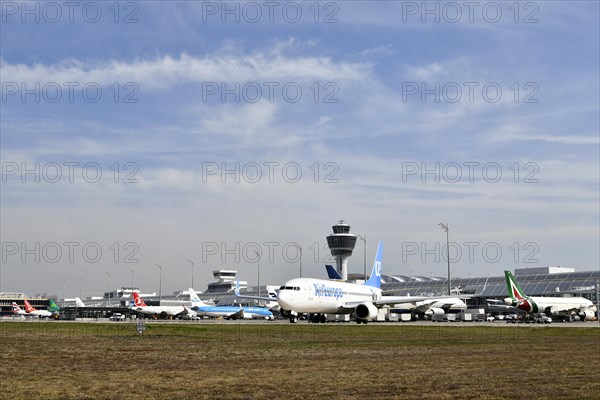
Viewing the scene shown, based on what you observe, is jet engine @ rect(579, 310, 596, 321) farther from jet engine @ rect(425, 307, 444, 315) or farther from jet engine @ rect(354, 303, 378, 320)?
jet engine @ rect(354, 303, 378, 320)

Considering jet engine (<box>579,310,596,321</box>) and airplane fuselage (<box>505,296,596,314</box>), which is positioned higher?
airplane fuselage (<box>505,296,596,314</box>)

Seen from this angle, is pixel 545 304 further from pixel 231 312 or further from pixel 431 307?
pixel 231 312

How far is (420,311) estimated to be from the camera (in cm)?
11669

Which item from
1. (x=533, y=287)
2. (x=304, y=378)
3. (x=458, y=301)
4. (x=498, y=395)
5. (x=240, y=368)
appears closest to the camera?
(x=498, y=395)

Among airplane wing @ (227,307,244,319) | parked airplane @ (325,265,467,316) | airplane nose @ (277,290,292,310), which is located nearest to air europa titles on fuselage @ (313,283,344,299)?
airplane nose @ (277,290,292,310)

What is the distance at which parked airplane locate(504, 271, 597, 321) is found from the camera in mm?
107688

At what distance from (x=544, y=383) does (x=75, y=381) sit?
13.0 metres

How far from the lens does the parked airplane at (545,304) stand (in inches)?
4240

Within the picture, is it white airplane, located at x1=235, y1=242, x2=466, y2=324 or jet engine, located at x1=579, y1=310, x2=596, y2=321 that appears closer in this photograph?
white airplane, located at x1=235, y1=242, x2=466, y2=324

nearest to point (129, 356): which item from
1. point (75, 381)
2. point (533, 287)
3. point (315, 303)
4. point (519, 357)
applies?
point (75, 381)

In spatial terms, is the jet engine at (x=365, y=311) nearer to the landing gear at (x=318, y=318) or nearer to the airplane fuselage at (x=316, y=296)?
the airplane fuselage at (x=316, y=296)

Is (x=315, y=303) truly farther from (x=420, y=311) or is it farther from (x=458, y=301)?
(x=458, y=301)

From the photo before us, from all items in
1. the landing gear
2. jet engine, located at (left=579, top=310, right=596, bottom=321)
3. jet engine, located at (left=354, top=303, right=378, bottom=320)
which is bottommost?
jet engine, located at (left=579, top=310, right=596, bottom=321)

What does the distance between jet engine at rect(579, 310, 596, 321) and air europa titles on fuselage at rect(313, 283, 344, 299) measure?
50.9 metres
